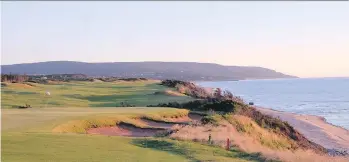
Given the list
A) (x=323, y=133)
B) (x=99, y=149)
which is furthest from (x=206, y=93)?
(x=99, y=149)

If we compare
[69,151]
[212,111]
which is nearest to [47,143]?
[69,151]

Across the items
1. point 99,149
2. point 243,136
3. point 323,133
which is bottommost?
point 323,133

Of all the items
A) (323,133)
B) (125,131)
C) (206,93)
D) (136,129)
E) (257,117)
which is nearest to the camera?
(125,131)

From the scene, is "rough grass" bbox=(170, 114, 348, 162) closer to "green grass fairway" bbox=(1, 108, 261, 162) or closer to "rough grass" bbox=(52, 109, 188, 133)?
"green grass fairway" bbox=(1, 108, 261, 162)

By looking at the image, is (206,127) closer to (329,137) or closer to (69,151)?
(69,151)

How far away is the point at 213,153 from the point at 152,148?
2.06m

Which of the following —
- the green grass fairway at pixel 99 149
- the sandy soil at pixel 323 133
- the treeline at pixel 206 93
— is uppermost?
the treeline at pixel 206 93

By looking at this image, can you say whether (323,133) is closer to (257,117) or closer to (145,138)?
(257,117)

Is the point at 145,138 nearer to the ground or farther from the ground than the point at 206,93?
nearer to the ground

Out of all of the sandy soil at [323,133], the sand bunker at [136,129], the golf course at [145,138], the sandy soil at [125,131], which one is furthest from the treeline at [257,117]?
the sandy soil at [125,131]

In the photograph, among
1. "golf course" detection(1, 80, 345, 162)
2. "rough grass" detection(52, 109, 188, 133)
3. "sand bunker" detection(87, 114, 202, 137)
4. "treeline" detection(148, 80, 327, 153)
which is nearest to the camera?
"golf course" detection(1, 80, 345, 162)

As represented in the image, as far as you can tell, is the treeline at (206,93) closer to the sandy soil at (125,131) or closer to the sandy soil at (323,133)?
the sandy soil at (323,133)

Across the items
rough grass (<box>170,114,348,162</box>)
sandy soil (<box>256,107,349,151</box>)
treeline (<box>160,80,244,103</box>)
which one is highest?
treeline (<box>160,80,244,103</box>)

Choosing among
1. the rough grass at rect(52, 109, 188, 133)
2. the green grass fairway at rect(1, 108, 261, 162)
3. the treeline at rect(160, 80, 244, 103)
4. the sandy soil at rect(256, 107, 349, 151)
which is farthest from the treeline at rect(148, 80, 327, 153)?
the green grass fairway at rect(1, 108, 261, 162)
